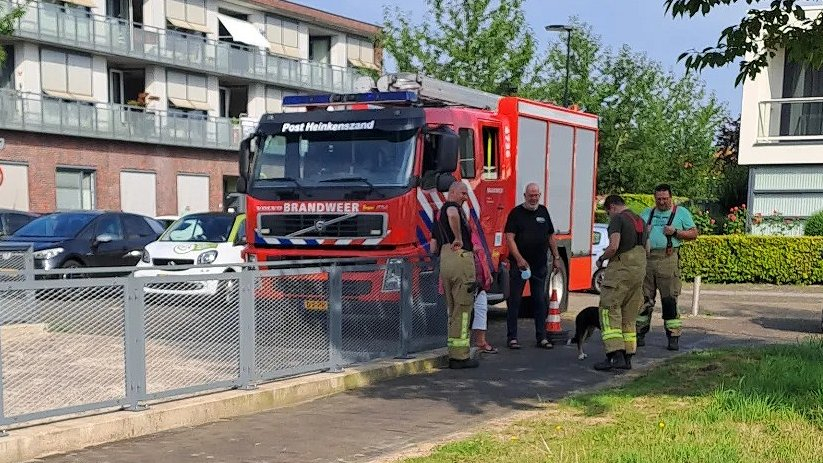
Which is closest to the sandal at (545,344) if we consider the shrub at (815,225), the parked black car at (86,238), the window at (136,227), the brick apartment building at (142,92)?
the parked black car at (86,238)

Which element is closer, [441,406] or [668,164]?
[441,406]

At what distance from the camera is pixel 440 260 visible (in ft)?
31.2

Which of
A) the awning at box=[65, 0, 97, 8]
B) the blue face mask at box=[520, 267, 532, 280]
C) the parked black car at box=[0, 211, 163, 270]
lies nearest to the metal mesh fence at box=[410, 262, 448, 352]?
the blue face mask at box=[520, 267, 532, 280]

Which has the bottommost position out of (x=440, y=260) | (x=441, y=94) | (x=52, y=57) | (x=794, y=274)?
(x=794, y=274)

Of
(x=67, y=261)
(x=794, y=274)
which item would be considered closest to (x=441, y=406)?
(x=67, y=261)

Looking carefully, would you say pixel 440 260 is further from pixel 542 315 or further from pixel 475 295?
pixel 542 315

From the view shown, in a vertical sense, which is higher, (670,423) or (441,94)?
(441,94)

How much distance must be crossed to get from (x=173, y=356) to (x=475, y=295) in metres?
3.51

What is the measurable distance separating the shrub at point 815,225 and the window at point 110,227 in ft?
54.1

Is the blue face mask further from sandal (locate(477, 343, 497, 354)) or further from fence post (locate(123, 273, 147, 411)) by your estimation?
fence post (locate(123, 273, 147, 411))

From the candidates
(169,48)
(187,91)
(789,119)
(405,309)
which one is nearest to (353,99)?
(405,309)

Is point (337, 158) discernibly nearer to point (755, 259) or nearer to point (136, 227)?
point (136, 227)

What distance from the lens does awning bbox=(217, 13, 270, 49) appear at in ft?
132

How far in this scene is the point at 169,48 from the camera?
3769 centimetres
